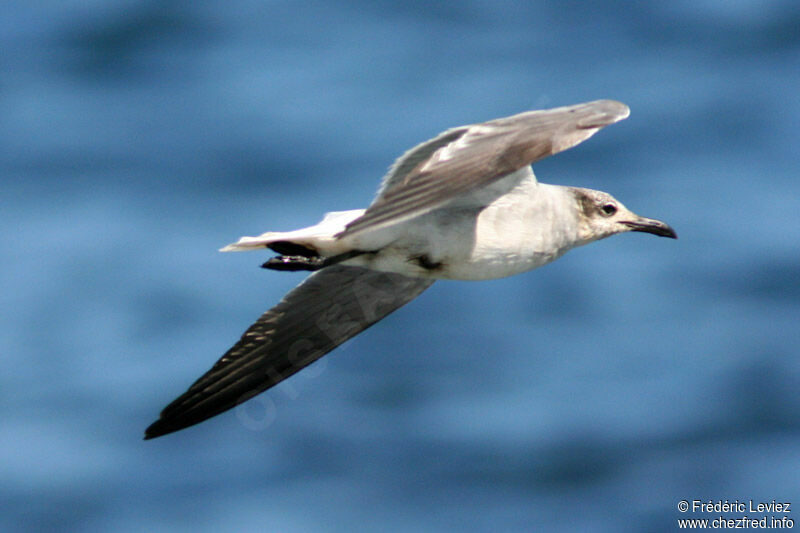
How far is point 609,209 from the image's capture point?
7.33 m

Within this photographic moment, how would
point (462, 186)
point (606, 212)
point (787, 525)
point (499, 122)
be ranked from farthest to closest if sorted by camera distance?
point (787, 525) < point (606, 212) < point (499, 122) < point (462, 186)

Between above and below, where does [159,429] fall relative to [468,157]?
below

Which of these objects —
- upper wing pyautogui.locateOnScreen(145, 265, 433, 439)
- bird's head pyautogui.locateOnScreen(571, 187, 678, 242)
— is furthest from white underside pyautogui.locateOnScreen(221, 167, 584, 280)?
upper wing pyautogui.locateOnScreen(145, 265, 433, 439)

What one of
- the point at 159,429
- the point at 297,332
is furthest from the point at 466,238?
the point at 159,429

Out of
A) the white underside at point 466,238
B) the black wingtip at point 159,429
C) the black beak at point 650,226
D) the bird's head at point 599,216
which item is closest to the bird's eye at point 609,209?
the bird's head at point 599,216

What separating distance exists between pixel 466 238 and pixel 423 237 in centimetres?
23

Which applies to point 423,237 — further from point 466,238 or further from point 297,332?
point 297,332

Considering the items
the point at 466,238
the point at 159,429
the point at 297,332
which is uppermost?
the point at 466,238

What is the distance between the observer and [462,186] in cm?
597

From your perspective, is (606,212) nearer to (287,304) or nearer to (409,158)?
(409,158)

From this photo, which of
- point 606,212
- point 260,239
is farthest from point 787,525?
point 260,239

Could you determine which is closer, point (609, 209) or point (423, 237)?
point (423, 237)

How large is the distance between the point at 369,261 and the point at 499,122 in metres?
1.05

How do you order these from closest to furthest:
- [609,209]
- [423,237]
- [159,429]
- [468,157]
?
[468,157]
[423,237]
[159,429]
[609,209]
